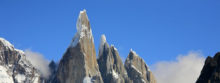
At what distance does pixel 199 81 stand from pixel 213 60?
3.58 meters

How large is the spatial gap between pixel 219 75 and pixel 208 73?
10.6ft

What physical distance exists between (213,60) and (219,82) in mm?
5270

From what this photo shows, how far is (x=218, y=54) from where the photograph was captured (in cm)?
9088

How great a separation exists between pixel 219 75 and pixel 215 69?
5.44 ft

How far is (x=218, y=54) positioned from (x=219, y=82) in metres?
5.76

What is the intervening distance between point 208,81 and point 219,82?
227 centimetres

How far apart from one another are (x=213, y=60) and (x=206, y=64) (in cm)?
122

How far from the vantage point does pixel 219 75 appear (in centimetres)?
8806

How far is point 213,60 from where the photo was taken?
90938mm

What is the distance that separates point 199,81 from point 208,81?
107 inches

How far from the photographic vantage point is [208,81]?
290ft

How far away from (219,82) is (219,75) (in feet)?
5.92

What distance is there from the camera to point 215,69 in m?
89.5
